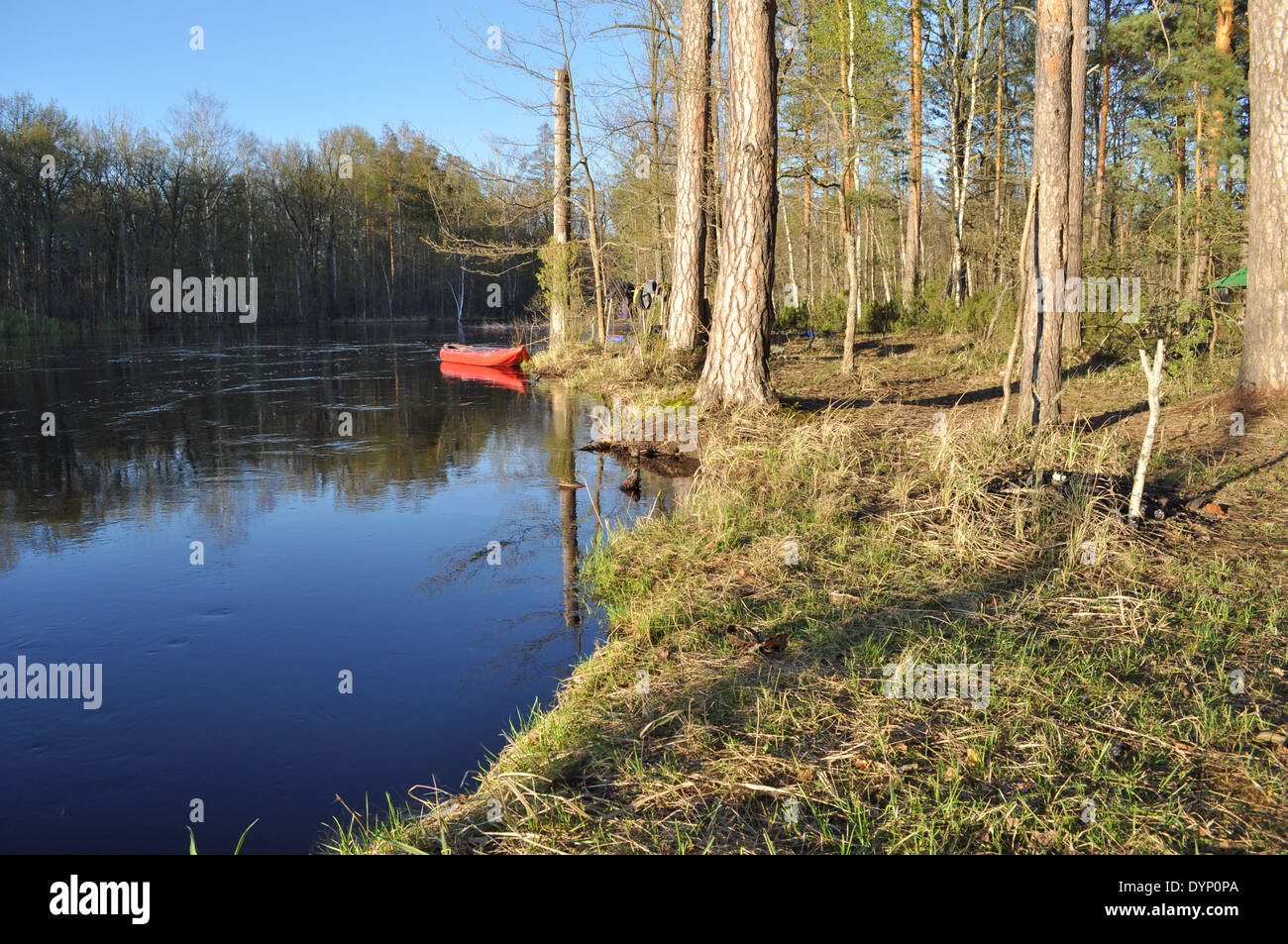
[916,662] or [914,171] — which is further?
[914,171]

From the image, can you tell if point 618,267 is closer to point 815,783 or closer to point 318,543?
point 318,543

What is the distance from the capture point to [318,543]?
661 centimetres

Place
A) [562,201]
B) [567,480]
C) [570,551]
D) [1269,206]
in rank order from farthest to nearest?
[562,201] < [567,480] < [1269,206] < [570,551]

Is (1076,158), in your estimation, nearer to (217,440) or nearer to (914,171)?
(914,171)

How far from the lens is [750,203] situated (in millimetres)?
9500

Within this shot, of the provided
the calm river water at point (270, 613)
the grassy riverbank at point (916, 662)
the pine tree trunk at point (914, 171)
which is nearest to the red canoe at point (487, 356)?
the calm river water at point (270, 613)

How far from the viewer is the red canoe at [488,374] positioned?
1875 cm

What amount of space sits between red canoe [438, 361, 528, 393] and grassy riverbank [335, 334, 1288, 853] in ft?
39.5

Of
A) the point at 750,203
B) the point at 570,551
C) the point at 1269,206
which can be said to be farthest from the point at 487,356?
the point at 1269,206

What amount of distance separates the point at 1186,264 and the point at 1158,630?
17783 millimetres

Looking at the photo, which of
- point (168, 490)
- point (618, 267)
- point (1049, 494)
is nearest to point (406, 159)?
point (618, 267)

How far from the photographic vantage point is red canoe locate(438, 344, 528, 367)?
21109 mm

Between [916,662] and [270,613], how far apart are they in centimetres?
379

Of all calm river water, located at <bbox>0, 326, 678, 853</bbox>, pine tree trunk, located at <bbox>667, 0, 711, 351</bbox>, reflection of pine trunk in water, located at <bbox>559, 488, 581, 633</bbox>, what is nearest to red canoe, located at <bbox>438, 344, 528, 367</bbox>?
pine tree trunk, located at <bbox>667, 0, 711, 351</bbox>
